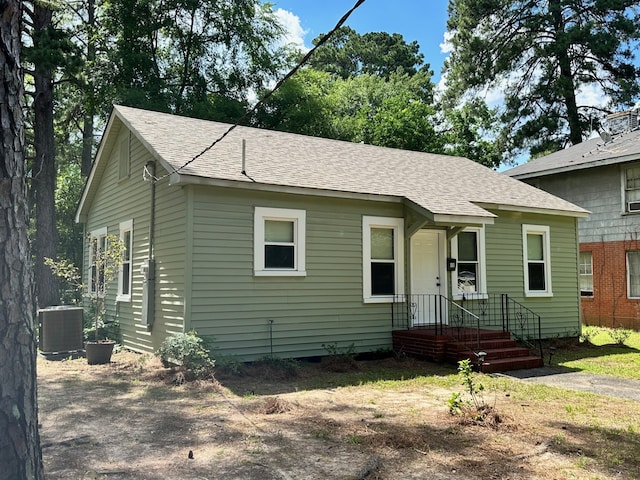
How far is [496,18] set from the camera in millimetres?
31203

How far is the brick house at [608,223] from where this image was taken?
17250 mm

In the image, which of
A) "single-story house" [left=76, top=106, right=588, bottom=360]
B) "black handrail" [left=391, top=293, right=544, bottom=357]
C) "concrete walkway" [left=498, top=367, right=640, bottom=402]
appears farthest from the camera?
"black handrail" [left=391, top=293, right=544, bottom=357]

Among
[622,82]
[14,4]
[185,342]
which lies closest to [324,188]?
[185,342]

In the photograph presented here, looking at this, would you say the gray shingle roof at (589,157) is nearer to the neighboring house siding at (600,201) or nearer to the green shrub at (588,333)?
the neighboring house siding at (600,201)

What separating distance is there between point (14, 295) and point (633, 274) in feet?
60.4

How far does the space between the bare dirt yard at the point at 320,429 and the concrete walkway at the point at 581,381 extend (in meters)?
0.51

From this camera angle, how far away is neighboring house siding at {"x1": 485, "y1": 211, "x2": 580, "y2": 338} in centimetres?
1299

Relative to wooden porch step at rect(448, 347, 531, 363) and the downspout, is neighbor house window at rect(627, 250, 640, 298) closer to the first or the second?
wooden porch step at rect(448, 347, 531, 363)

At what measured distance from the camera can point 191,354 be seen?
8.60 meters

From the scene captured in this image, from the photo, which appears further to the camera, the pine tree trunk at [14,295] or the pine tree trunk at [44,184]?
the pine tree trunk at [44,184]

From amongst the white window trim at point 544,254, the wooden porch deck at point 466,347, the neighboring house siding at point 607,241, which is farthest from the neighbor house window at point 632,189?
the wooden porch deck at point 466,347

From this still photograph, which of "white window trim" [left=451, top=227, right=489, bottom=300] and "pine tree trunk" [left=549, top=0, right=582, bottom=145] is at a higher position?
"pine tree trunk" [left=549, top=0, right=582, bottom=145]

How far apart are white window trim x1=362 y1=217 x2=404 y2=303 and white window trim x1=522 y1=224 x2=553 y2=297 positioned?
3809 mm

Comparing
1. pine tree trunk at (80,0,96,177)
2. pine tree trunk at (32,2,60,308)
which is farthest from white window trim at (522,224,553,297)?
pine tree trunk at (80,0,96,177)
